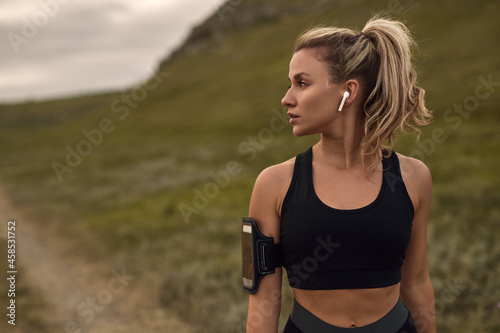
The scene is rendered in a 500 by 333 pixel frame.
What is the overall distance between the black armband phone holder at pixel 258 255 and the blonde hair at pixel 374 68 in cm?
67

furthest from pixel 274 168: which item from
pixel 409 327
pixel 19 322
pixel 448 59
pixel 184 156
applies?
pixel 448 59

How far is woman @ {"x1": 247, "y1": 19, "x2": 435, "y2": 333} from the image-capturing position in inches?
94.5

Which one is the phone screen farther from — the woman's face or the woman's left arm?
the woman's left arm

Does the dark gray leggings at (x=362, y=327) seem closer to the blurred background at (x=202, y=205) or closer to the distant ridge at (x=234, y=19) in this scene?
the blurred background at (x=202, y=205)

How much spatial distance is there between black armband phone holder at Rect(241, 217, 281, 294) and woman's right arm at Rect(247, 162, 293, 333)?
3cm

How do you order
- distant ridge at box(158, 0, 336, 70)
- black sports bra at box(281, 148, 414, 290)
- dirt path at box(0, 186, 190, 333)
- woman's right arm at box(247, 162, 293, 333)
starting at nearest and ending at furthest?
black sports bra at box(281, 148, 414, 290), woman's right arm at box(247, 162, 293, 333), dirt path at box(0, 186, 190, 333), distant ridge at box(158, 0, 336, 70)

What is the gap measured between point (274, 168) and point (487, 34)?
142 feet

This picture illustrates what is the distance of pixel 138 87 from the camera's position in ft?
328

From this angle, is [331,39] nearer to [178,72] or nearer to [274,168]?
[274,168]

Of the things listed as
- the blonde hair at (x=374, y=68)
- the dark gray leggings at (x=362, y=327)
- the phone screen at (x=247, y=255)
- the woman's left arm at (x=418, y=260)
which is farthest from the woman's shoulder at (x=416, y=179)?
the phone screen at (x=247, y=255)

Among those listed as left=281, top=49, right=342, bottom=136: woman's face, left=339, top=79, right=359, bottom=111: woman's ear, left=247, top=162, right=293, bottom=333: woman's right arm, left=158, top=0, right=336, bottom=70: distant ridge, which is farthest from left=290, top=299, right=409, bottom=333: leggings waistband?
left=158, top=0, right=336, bottom=70: distant ridge

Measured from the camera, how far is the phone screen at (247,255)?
2529 millimetres

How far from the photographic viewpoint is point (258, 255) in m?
2.51

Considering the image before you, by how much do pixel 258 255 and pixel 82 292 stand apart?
7.98 meters
